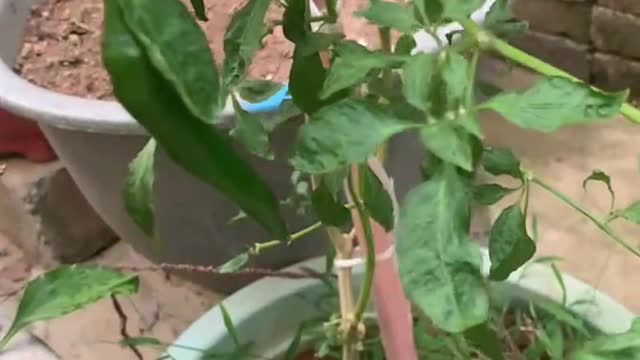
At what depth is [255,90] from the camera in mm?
674

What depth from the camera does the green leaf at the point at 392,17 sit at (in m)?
0.56

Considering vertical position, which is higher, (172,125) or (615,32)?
(172,125)

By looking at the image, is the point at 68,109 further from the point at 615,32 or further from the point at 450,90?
the point at 615,32

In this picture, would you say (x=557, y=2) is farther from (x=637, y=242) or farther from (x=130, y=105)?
(x=130, y=105)

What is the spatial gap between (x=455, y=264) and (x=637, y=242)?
934mm

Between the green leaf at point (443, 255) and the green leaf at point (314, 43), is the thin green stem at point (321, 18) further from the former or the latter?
the green leaf at point (443, 255)

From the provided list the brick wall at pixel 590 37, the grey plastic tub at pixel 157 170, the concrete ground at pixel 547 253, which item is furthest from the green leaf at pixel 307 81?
the brick wall at pixel 590 37

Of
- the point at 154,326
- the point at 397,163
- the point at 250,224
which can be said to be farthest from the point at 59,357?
the point at 397,163

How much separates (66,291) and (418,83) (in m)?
0.21

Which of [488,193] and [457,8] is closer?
[457,8]

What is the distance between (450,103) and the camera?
0.51 m

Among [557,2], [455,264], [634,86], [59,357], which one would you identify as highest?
[455,264]

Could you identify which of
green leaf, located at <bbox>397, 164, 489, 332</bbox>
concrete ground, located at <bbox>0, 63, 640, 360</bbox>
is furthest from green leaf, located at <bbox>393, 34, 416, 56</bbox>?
concrete ground, located at <bbox>0, 63, 640, 360</bbox>

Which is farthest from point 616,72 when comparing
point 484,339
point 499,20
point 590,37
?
point 484,339
